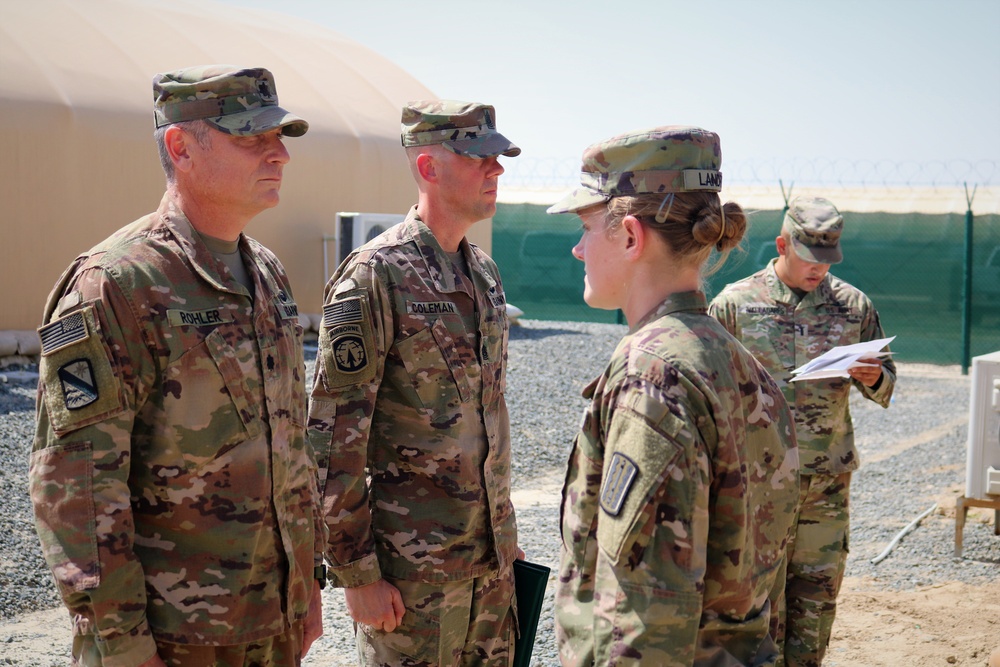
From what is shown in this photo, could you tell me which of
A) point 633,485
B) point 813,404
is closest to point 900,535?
point 813,404

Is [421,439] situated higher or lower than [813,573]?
higher

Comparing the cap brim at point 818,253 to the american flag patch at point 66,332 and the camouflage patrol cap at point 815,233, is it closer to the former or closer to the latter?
the camouflage patrol cap at point 815,233

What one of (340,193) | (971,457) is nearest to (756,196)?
(340,193)

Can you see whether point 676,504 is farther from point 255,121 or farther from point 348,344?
point 255,121

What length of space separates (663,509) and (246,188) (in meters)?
1.50

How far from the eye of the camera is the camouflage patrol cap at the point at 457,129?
320 centimetres

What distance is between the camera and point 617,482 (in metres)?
1.90

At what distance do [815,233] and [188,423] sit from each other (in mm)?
3215

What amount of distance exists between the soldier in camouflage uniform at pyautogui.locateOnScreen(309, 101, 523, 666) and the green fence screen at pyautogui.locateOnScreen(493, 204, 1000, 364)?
12.3 metres

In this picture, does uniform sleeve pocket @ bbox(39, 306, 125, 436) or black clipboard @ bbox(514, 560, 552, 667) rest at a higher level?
uniform sleeve pocket @ bbox(39, 306, 125, 436)

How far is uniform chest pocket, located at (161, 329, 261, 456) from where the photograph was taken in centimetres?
245

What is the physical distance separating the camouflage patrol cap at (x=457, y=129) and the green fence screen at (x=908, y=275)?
40.2ft

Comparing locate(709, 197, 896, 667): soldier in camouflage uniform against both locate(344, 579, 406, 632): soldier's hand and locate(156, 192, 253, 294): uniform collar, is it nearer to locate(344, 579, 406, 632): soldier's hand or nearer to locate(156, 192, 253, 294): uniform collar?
locate(344, 579, 406, 632): soldier's hand

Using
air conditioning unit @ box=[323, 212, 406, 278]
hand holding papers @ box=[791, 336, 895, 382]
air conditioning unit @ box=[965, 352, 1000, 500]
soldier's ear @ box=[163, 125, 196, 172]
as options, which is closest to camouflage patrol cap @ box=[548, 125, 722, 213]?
soldier's ear @ box=[163, 125, 196, 172]
